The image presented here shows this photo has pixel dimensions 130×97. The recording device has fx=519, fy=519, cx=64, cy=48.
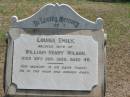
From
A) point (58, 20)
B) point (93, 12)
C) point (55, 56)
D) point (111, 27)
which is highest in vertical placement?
point (58, 20)

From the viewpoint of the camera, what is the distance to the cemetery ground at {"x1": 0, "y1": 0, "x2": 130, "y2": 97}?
8.95 metres

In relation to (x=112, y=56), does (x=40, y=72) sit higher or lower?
higher

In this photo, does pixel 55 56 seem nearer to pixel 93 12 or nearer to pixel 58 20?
pixel 58 20

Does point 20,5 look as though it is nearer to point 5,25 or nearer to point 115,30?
point 5,25

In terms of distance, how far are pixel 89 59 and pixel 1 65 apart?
3397mm

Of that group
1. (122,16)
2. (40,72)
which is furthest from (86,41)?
(122,16)

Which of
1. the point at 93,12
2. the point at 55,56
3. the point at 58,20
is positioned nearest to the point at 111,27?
the point at 93,12

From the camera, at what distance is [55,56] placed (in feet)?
21.1

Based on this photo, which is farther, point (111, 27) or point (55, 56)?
point (111, 27)

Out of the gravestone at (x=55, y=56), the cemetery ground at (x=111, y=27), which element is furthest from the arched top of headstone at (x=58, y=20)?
the cemetery ground at (x=111, y=27)

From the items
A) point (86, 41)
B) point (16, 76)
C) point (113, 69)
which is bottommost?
point (113, 69)

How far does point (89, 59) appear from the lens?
6.44 metres

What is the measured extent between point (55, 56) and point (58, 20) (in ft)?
1.54

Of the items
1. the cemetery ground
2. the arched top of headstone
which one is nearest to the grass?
the cemetery ground
